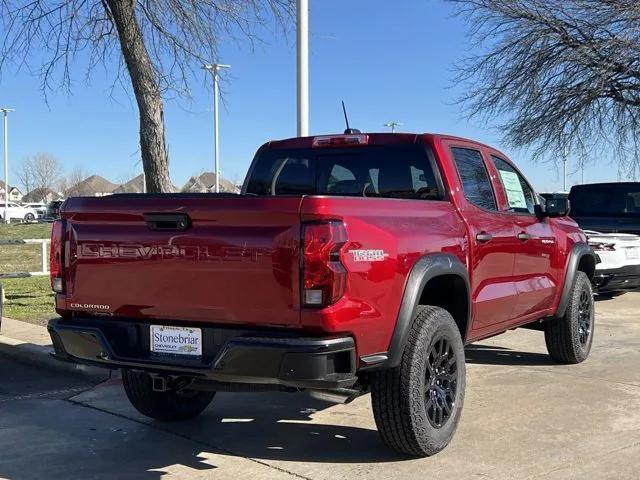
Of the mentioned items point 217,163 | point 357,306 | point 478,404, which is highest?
point 217,163

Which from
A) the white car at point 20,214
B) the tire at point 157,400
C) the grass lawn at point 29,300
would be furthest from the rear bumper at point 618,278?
the white car at point 20,214

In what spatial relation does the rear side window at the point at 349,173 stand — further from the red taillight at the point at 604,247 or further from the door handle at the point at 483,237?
the red taillight at the point at 604,247

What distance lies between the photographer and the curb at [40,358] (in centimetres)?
693

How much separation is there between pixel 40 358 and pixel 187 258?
4238 mm

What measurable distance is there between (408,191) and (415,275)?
43.5 inches

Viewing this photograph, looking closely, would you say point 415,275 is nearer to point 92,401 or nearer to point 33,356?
point 92,401

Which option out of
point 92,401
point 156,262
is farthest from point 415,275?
point 92,401

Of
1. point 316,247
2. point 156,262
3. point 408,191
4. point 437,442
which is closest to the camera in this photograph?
point 316,247

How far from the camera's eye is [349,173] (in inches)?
215

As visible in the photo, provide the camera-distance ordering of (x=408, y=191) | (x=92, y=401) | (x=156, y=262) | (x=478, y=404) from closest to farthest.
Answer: (x=156, y=262)
(x=408, y=191)
(x=478, y=404)
(x=92, y=401)

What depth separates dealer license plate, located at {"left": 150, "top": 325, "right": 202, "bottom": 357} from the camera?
12.9ft

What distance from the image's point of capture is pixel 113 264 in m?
4.16

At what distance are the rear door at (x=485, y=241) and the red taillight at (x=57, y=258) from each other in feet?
8.60

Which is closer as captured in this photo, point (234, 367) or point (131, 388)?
point (234, 367)
